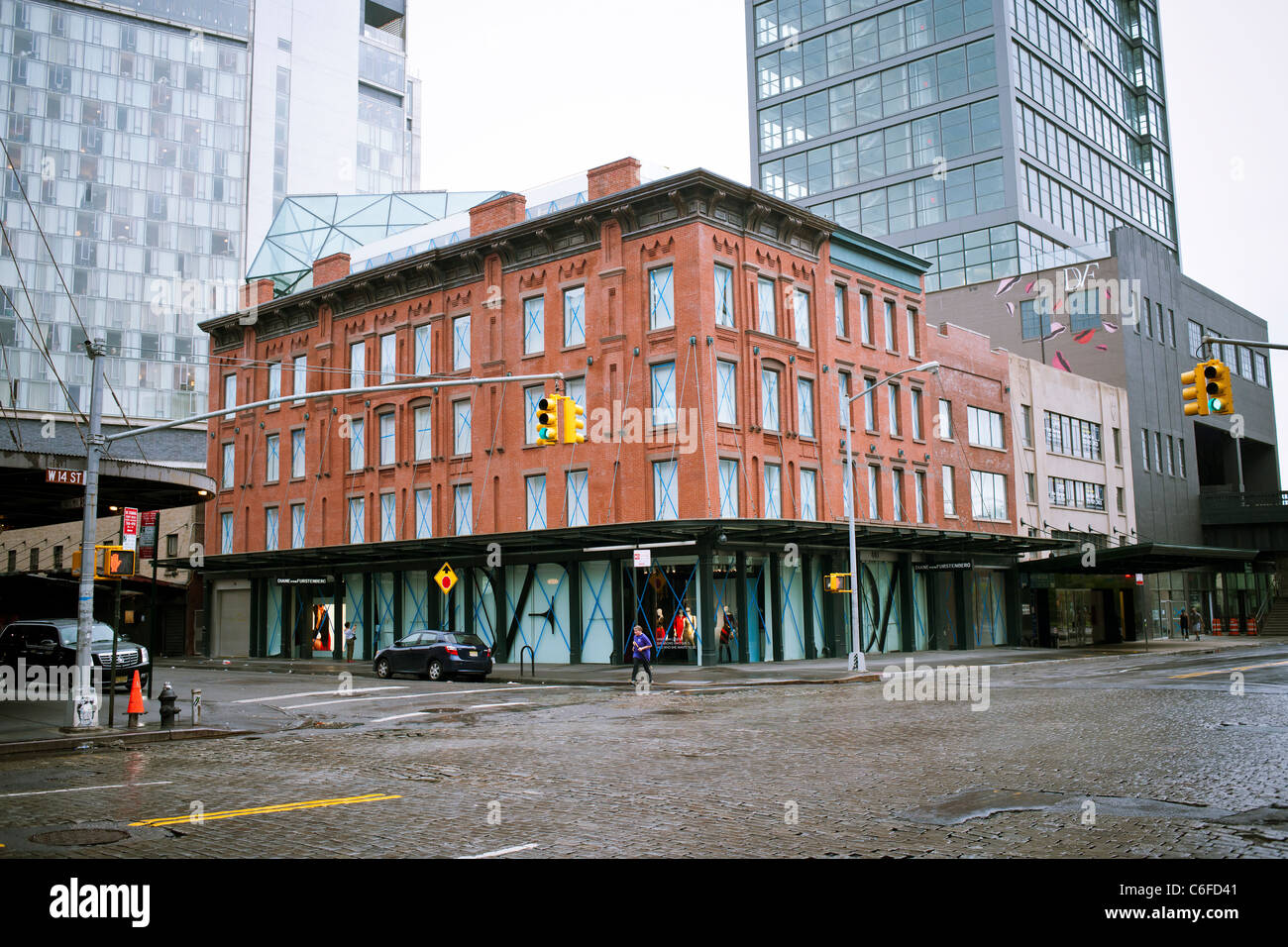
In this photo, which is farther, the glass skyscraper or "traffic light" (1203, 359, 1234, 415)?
the glass skyscraper

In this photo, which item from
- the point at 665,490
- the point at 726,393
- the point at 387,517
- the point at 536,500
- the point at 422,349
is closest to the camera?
the point at 665,490

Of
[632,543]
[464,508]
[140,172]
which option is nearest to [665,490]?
[632,543]

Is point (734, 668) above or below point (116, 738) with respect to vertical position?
below

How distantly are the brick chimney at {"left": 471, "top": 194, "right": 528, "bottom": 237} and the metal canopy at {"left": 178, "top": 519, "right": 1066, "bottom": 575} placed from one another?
42.4 ft

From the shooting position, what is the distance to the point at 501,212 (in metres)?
42.9

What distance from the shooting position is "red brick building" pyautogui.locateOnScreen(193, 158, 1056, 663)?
36.2 meters

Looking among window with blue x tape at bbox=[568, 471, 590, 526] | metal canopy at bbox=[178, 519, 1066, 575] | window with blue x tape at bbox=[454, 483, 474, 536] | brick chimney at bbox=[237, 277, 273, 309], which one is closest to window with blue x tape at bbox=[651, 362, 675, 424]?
window with blue x tape at bbox=[568, 471, 590, 526]

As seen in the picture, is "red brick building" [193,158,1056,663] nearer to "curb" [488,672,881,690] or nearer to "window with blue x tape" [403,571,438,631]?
"window with blue x tape" [403,571,438,631]

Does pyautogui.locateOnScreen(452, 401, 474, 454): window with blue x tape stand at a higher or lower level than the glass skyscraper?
lower

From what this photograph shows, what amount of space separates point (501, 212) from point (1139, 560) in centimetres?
3250

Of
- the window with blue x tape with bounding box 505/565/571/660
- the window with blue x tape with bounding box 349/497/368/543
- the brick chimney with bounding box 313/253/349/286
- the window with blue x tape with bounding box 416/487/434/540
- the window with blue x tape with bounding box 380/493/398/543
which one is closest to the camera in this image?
the window with blue x tape with bounding box 505/565/571/660

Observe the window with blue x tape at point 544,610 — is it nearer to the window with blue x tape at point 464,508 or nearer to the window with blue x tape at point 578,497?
the window with blue x tape at point 578,497

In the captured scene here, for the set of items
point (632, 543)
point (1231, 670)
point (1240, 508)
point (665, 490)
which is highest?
point (1240, 508)

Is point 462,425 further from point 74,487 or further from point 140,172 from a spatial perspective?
point 140,172
